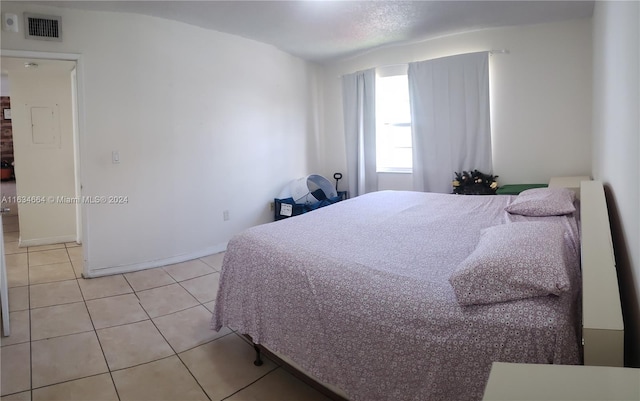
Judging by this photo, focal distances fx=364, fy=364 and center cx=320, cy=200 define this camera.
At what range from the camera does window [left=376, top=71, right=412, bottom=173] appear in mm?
4766

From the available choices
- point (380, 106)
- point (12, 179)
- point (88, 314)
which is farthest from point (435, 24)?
point (12, 179)

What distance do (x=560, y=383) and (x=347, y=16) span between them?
11.2ft

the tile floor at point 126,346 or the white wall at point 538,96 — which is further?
the white wall at point 538,96

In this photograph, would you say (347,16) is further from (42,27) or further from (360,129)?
(42,27)

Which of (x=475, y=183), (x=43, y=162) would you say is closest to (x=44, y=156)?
(x=43, y=162)

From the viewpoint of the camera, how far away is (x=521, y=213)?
2377mm

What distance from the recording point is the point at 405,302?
1330 mm

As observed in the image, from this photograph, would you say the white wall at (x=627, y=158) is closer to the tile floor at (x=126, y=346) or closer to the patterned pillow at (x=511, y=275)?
the patterned pillow at (x=511, y=275)

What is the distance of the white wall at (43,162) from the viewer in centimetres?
433

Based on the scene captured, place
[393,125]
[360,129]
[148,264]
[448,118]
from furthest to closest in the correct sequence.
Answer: [360,129] < [393,125] < [448,118] < [148,264]

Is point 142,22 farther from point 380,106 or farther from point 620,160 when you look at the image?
point 620,160

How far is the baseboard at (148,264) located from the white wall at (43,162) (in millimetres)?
1685

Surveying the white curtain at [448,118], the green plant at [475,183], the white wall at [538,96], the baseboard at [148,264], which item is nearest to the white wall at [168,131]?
the baseboard at [148,264]

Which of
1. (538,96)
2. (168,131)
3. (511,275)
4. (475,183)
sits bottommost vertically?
(511,275)
